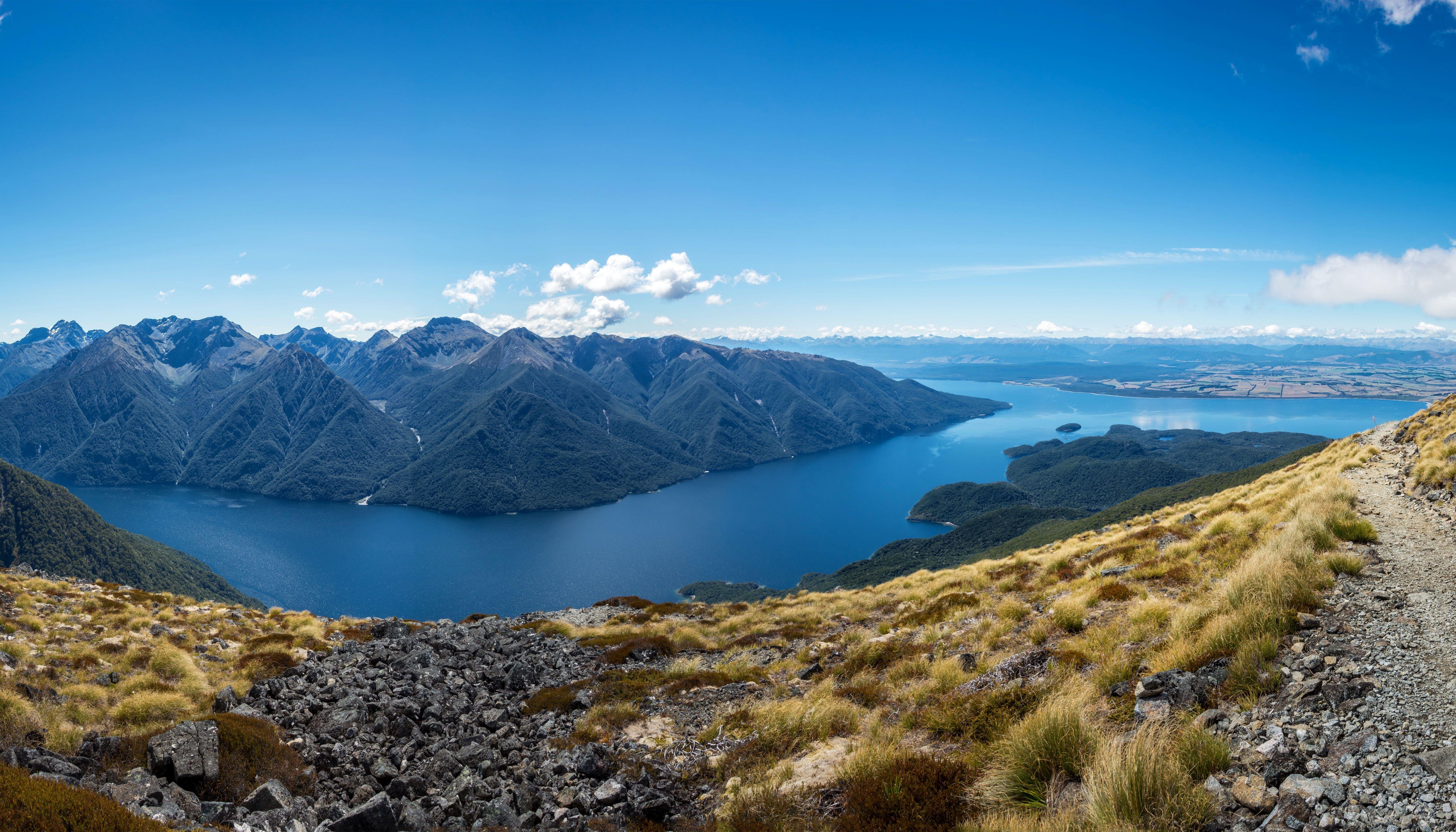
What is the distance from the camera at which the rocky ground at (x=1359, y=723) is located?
510 cm

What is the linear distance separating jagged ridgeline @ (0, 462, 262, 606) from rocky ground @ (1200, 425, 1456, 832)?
688ft

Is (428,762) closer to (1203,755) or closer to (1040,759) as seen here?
(1040,759)

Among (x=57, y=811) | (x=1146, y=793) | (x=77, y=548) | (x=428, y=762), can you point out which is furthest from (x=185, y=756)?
(x=77, y=548)

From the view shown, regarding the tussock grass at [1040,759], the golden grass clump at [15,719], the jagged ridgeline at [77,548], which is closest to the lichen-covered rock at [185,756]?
the golden grass clump at [15,719]

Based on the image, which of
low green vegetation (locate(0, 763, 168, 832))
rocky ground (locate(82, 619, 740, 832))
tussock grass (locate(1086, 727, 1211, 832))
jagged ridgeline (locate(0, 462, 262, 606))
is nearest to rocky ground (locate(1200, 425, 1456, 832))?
tussock grass (locate(1086, 727, 1211, 832))

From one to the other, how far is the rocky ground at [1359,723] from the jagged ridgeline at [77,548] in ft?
688

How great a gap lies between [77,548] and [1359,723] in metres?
251

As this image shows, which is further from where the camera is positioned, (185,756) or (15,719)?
(15,719)

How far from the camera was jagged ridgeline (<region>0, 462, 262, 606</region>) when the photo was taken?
154 meters

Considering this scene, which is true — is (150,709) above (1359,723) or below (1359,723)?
below

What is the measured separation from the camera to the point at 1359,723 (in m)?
6.07

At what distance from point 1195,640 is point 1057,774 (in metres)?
4.11

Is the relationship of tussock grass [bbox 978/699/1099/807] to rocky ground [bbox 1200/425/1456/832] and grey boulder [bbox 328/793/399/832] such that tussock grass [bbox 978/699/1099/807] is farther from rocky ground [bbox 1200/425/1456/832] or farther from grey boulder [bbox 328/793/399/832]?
grey boulder [bbox 328/793/399/832]

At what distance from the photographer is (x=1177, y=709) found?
7.36 m
